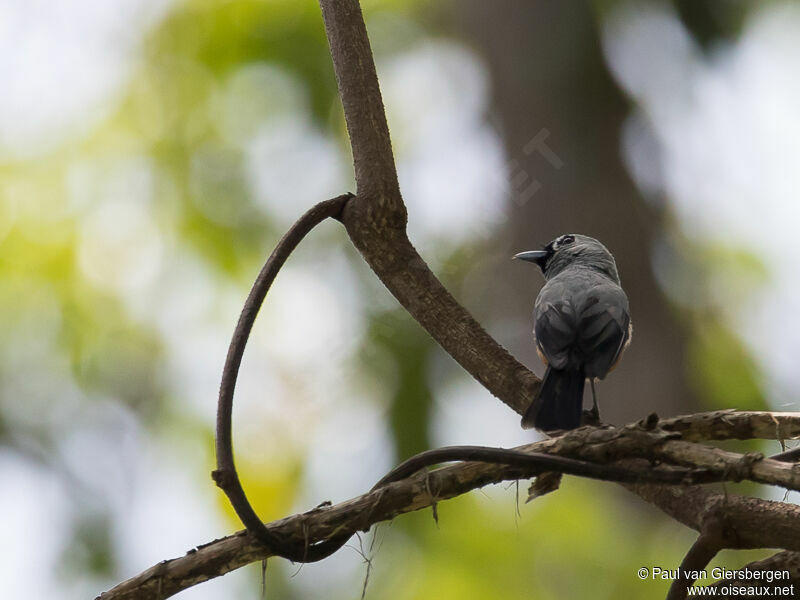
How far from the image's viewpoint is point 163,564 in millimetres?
1760

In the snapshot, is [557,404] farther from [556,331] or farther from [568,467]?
[568,467]

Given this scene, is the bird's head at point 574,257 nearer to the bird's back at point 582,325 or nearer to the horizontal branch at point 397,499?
the bird's back at point 582,325

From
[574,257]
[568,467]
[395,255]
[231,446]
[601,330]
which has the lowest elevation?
[568,467]

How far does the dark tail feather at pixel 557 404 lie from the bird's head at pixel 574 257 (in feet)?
3.56

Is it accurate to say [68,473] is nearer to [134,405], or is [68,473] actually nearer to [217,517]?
[134,405]

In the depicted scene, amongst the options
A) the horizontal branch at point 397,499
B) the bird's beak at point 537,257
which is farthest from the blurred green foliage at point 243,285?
the horizontal branch at point 397,499

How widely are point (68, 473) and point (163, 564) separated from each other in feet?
17.6

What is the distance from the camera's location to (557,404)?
247 cm

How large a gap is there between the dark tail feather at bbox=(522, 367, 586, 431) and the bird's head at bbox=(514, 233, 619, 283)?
109 cm

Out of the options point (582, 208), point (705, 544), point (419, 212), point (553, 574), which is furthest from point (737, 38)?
point (705, 544)

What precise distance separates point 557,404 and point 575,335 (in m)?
0.62

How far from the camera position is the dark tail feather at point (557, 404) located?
7.69ft

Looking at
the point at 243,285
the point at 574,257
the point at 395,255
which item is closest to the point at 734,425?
the point at 395,255

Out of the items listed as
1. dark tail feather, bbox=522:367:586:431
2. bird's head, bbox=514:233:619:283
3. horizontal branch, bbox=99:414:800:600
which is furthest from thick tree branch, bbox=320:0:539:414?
bird's head, bbox=514:233:619:283
